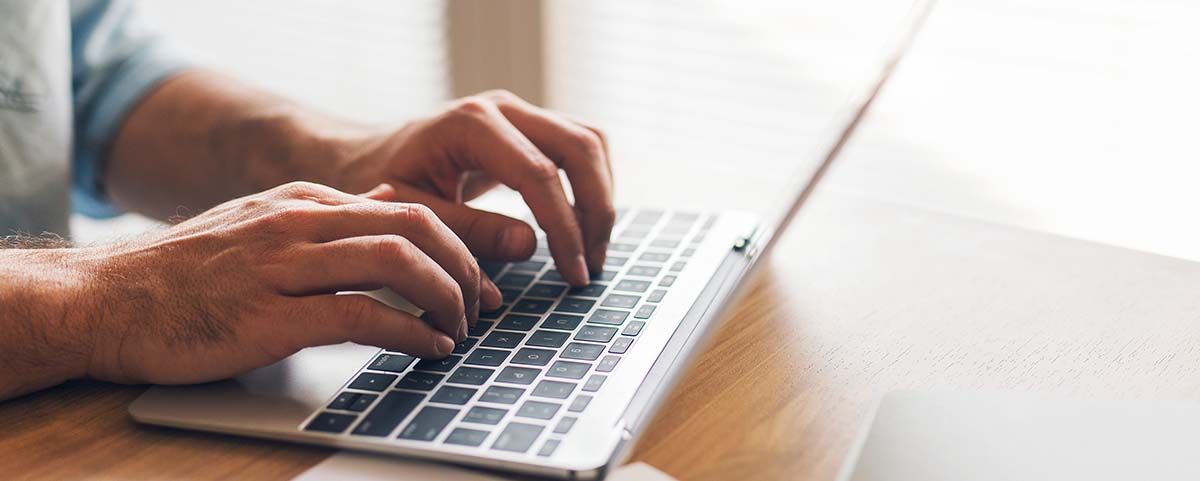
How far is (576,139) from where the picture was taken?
2.66ft

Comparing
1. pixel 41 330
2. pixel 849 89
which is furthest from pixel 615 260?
pixel 849 89

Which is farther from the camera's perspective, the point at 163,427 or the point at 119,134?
the point at 119,134

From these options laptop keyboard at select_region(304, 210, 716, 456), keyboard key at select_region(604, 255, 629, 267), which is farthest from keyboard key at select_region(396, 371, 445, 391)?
keyboard key at select_region(604, 255, 629, 267)

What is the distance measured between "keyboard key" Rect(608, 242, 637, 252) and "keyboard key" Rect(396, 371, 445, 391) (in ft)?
0.81

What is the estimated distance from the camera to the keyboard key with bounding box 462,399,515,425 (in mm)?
532

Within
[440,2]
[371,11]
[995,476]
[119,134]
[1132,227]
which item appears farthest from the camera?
[371,11]

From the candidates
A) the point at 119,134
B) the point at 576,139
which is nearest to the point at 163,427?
the point at 576,139

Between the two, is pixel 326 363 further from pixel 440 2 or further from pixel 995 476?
pixel 440 2

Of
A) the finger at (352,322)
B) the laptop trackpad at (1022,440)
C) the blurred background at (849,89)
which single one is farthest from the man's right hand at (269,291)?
the blurred background at (849,89)

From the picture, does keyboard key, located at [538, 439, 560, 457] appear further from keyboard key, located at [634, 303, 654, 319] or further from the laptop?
keyboard key, located at [634, 303, 654, 319]

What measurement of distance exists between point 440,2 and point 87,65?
3.08ft

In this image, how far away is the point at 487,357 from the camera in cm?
61

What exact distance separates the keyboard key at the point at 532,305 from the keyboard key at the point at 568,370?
0.31 feet

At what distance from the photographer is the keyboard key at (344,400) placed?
0.56 metres
